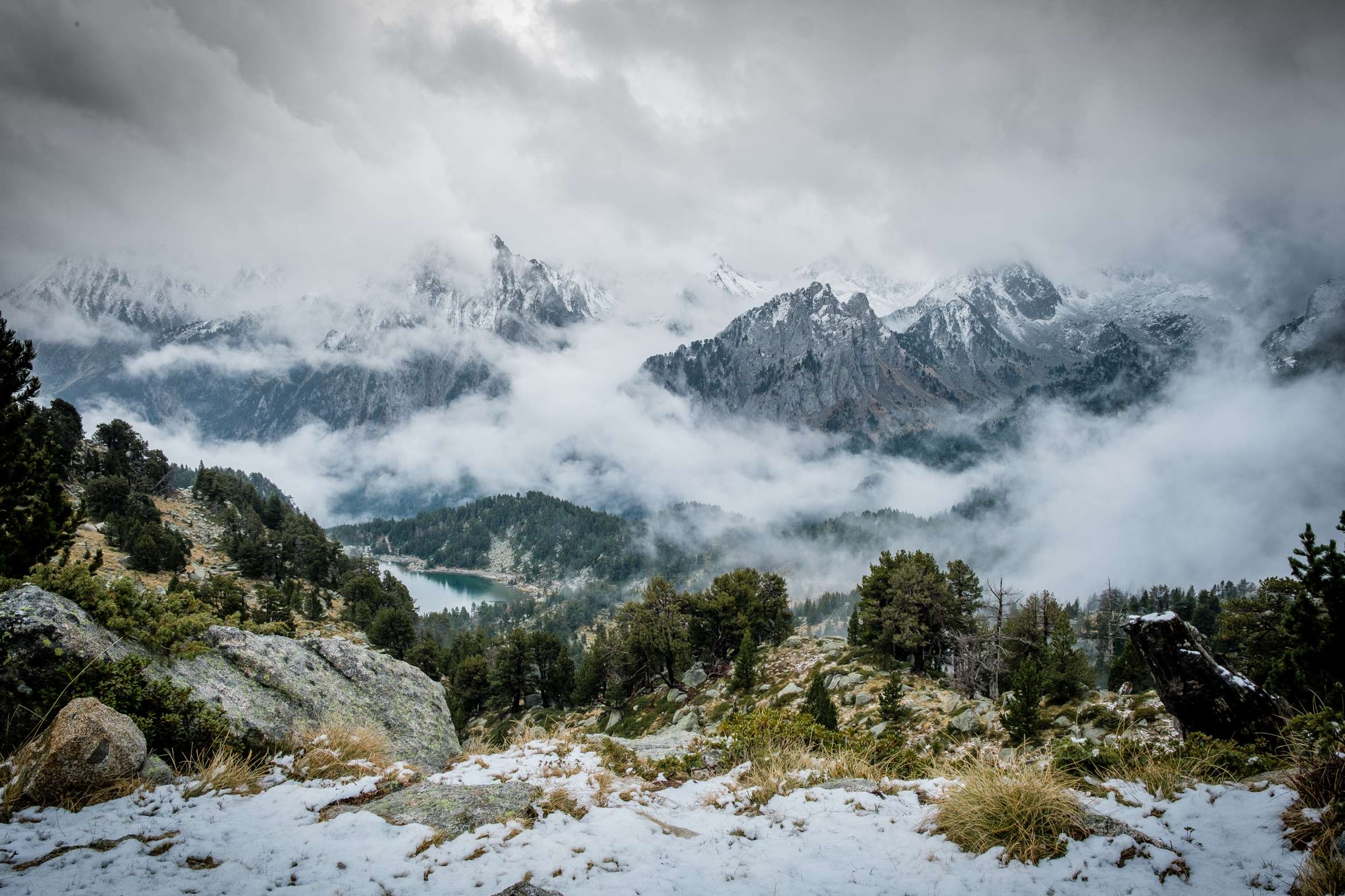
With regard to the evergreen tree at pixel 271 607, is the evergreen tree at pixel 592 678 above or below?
below

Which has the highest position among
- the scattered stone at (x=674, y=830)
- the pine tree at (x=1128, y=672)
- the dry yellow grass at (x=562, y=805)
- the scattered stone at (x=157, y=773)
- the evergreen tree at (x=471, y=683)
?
the pine tree at (x=1128, y=672)

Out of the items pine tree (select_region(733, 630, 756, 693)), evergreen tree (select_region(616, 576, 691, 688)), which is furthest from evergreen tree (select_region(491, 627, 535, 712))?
pine tree (select_region(733, 630, 756, 693))

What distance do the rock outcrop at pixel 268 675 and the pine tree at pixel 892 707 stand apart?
→ 19.0m

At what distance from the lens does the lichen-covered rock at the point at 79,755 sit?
5.89 metres

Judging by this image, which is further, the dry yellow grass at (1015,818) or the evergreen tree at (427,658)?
the evergreen tree at (427,658)

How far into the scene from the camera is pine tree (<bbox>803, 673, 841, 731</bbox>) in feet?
56.3

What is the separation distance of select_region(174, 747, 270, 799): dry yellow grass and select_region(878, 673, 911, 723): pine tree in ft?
77.2

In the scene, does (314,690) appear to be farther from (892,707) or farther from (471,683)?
(471,683)

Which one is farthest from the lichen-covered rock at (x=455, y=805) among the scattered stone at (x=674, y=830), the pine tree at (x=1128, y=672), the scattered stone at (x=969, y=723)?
the pine tree at (x=1128, y=672)

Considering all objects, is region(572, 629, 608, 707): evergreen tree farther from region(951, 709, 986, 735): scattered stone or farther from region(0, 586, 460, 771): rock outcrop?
region(0, 586, 460, 771): rock outcrop

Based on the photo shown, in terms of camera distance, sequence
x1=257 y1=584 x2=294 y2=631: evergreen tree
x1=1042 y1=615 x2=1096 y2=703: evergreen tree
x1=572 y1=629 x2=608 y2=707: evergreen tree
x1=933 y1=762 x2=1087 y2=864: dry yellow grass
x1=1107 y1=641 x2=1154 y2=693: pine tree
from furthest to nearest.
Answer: x1=572 y1=629 x2=608 y2=707: evergreen tree → x1=257 y1=584 x2=294 y2=631: evergreen tree → x1=1107 y1=641 x2=1154 y2=693: pine tree → x1=1042 y1=615 x2=1096 y2=703: evergreen tree → x1=933 y1=762 x2=1087 y2=864: dry yellow grass

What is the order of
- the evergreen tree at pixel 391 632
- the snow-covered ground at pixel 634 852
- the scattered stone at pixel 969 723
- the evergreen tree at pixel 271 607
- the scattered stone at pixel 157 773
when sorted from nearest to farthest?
the snow-covered ground at pixel 634 852
the scattered stone at pixel 157 773
the scattered stone at pixel 969 723
the evergreen tree at pixel 271 607
the evergreen tree at pixel 391 632

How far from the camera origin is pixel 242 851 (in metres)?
5.70

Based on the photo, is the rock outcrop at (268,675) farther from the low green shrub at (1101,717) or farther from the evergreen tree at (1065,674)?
the evergreen tree at (1065,674)
